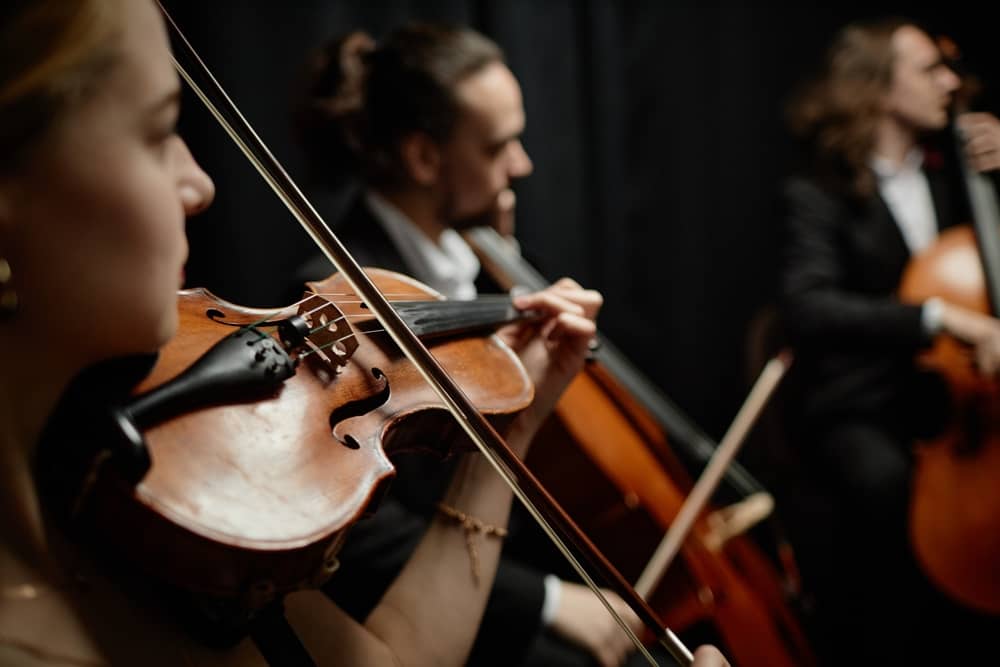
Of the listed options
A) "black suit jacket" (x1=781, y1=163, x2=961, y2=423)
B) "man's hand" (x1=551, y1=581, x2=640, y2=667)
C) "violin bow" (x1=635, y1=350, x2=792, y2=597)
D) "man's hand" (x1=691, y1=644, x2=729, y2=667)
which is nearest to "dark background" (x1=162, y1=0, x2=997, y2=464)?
"black suit jacket" (x1=781, y1=163, x2=961, y2=423)

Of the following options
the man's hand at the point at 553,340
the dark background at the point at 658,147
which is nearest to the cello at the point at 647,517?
the man's hand at the point at 553,340

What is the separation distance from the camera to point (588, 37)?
1989 mm

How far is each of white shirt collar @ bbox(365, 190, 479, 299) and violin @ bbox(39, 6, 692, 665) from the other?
53 cm

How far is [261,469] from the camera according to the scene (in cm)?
44

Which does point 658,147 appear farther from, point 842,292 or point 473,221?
point 473,221

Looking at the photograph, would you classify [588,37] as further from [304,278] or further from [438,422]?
[438,422]

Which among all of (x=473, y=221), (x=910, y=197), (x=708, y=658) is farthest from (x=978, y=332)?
(x=708, y=658)

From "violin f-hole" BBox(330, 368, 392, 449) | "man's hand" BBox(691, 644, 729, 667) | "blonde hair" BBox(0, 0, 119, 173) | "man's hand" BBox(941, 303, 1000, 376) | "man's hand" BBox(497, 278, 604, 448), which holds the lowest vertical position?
"man's hand" BBox(941, 303, 1000, 376)

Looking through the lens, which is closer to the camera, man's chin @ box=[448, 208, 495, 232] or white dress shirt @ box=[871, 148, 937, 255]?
man's chin @ box=[448, 208, 495, 232]

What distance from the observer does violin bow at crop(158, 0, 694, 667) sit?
0.47 meters

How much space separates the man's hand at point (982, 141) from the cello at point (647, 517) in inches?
31.7

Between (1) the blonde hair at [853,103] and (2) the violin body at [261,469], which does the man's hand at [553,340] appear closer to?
(2) the violin body at [261,469]

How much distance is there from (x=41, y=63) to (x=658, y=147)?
1939mm

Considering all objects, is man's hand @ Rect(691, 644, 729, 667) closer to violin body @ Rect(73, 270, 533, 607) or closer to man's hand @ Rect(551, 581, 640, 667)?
violin body @ Rect(73, 270, 533, 607)
